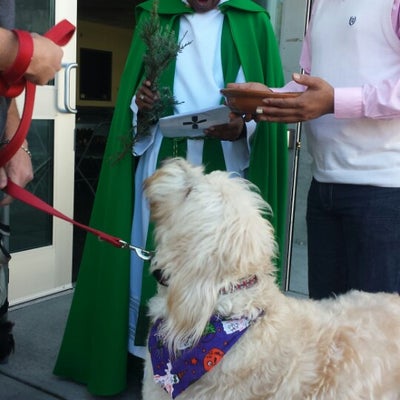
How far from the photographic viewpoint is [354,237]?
2.51 metres

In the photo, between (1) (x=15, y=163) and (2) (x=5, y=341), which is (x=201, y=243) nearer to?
(1) (x=15, y=163)

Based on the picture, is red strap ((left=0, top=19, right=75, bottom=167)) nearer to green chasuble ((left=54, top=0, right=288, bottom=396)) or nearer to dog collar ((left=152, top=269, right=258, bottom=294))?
dog collar ((left=152, top=269, right=258, bottom=294))

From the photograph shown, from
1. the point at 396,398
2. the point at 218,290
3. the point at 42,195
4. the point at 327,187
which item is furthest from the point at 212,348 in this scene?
the point at 42,195

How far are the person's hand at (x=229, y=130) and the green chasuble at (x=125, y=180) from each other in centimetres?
19

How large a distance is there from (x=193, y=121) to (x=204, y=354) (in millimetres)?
1211

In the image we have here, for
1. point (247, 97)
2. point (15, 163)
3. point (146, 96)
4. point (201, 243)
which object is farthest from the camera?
point (146, 96)

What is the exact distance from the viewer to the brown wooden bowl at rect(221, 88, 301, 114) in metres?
2.38

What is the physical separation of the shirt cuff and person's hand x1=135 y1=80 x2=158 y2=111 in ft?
3.16

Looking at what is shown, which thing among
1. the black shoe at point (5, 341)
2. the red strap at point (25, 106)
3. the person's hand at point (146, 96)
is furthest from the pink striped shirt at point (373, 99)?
the black shoe at point (5, 341)

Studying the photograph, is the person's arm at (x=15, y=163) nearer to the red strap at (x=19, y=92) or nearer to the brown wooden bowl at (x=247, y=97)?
the red strap at (x=19, y=92)

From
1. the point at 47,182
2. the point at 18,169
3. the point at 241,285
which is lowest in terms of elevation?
the point at 47,182

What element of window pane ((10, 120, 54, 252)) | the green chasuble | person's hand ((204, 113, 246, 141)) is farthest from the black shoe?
person's hand ((204, 113, 246, 141))

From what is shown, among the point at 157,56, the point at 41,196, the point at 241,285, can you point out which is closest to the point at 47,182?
the point at 41,196

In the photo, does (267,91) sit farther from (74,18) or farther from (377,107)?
(74,18)
